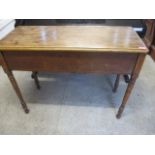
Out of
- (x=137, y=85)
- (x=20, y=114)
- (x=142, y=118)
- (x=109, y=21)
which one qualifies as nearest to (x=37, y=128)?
(x=20, y=114)

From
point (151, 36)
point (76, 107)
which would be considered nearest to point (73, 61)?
point (76, 107)

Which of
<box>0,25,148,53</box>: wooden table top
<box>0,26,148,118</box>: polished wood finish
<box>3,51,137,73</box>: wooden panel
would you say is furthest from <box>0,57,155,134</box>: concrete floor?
A: <box>0,25,148,53</box>: wooden table top

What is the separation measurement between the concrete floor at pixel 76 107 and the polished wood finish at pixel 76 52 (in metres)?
0.39

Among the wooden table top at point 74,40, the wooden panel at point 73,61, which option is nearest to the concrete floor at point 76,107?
the wooden panel at point 73,61

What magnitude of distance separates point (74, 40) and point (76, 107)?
72cm

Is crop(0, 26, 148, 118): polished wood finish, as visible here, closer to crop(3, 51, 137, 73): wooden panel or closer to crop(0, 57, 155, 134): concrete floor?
crop(3, 51, 137, 73): wooden panel

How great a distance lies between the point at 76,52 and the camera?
3.20 feet

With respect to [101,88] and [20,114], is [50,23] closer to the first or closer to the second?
[101,88]

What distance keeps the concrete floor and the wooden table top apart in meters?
0.71

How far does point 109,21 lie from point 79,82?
32.3 inches

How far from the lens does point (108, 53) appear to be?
38.0 inches

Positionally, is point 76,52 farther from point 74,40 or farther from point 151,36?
point 151,36

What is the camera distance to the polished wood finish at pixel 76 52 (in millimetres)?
958

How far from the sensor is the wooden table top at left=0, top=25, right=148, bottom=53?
95cm
